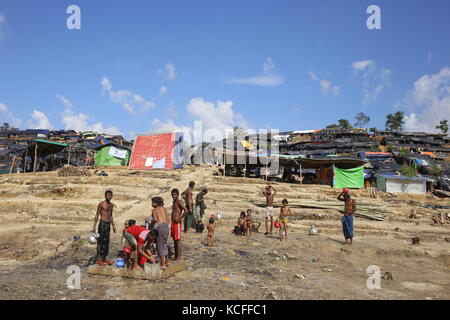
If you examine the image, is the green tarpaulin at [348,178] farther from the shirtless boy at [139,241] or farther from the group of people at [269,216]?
the shirtless boy at [139,241]

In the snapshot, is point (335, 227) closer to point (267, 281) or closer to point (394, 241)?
point (394, 241)

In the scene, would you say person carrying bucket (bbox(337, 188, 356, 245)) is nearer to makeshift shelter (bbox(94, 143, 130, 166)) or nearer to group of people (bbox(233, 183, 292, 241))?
group of people (bbox(233, 183, 292, 241))

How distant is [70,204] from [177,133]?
1242 centimetres

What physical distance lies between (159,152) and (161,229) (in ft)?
65.3

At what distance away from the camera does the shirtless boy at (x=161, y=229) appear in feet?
20.2

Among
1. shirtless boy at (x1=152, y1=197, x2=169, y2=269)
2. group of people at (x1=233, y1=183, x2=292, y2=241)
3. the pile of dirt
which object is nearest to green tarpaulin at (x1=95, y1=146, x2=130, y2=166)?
the pile of dirt

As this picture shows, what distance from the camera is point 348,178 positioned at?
22.4 meters

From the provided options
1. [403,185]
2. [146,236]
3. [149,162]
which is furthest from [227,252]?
[403,185]

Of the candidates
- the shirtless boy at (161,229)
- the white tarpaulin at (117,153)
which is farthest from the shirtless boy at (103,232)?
the white tarpaulin at (117,153)

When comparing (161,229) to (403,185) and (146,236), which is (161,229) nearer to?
(146,236)

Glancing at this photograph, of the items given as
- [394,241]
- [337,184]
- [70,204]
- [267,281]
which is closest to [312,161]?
[337,184]

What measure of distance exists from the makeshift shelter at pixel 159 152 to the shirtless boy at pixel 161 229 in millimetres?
18380

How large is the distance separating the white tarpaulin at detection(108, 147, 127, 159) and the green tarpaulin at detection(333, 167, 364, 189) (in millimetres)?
19870

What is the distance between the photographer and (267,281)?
6.32 metres
